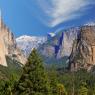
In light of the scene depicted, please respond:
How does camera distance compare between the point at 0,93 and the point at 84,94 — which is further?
the point at 84,94

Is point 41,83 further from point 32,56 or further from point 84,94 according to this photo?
point 84,94

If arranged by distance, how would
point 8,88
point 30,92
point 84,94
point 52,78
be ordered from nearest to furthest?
1. point 30,92
2. point 8,88
3. point 52,78
4. point 84,94

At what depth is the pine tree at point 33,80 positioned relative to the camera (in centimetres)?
6900

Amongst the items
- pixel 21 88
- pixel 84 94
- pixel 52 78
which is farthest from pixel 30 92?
pixel 84 94

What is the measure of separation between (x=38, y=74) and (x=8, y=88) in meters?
14.2

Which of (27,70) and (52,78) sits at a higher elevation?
(52,78)

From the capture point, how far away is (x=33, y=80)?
69125 millimetres

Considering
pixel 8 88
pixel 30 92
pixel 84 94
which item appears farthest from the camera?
pixel 84 94

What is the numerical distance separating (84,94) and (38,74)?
223 ft

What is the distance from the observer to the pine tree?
69.0 m

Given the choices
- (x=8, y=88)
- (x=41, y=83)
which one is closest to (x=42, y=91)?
(x=41, y=83)

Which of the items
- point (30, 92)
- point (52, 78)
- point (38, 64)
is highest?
point (52, 78)

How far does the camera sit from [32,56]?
7119 cm

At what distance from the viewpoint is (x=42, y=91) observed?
228 ft
